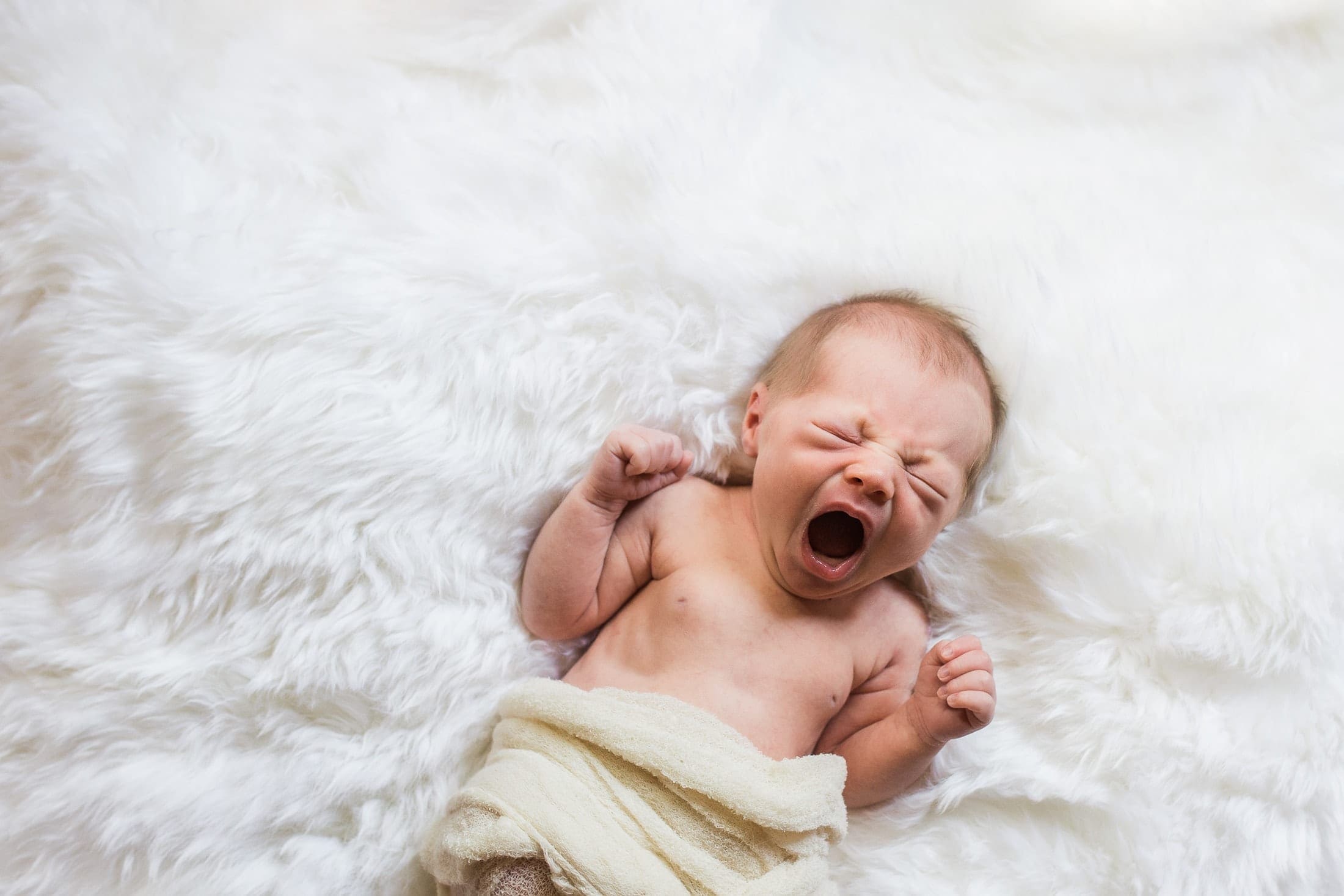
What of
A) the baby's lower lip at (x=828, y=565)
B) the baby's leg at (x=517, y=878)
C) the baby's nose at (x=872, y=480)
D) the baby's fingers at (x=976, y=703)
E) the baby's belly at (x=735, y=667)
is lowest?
the baby's leg at (x=517, y=878)

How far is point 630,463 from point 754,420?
17 centimetres

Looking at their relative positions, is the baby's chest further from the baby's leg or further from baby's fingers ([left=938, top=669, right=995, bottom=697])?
the baby's leg

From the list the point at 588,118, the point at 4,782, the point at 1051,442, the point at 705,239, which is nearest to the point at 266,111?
the point at 588,118

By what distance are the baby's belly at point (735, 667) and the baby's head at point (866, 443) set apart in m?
0.07

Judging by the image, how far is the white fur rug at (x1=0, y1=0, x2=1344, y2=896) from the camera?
897 mm

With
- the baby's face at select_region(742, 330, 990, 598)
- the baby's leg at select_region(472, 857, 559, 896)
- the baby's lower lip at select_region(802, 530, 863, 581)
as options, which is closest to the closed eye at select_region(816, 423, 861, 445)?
the baby's face at select_region(742, 330, 990, 598)

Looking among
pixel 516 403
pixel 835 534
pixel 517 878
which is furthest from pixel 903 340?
pixel 517 878

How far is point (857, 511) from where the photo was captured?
968mm

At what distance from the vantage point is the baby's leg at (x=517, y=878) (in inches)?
35.1

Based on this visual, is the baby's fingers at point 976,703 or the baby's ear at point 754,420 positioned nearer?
the baby's fingers at point 976,703

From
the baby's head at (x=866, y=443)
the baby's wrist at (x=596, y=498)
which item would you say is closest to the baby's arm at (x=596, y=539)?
the baby's wrist at (x=596, y=498)

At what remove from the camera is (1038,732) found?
1047 mm

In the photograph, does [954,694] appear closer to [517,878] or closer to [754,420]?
[754,420]

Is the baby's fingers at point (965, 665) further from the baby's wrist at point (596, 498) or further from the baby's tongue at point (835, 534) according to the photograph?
the baby's wrist at point (596, 498)
